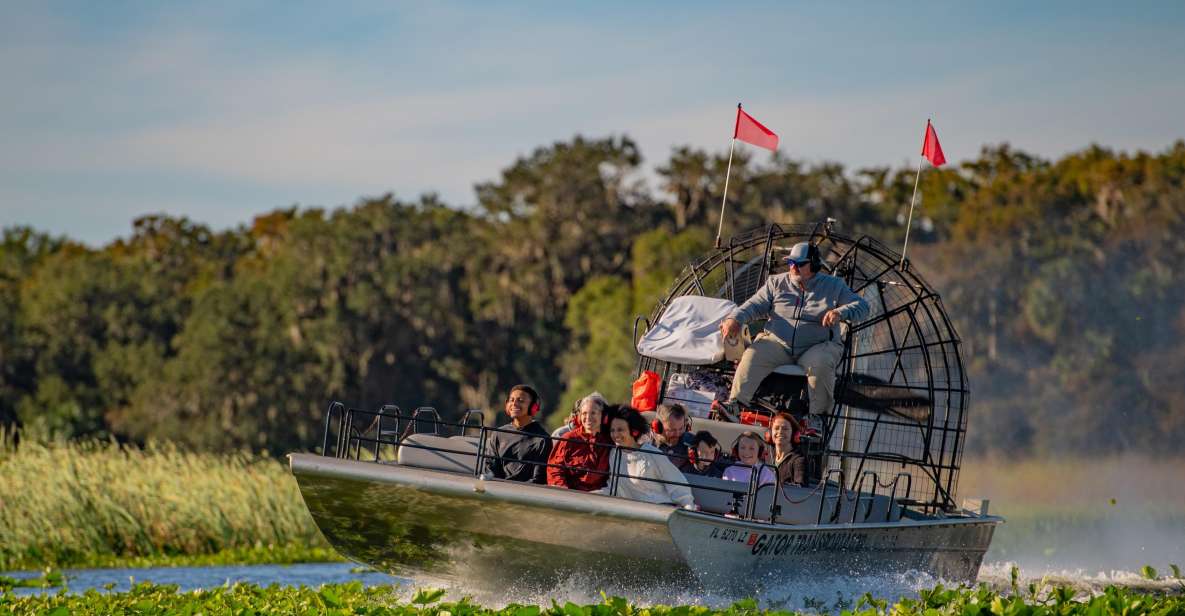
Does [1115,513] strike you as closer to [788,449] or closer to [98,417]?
[788,449]

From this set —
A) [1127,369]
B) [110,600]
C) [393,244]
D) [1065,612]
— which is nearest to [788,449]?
[1065,612]

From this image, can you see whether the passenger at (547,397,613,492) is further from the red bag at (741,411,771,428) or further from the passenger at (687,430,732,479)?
the red bag at (741,411,771,428)

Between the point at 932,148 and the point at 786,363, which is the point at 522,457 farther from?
the point at 932,148

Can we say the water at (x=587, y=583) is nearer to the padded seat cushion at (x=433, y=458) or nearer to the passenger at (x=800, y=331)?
the padded seat cushion at (x=433, y=458)

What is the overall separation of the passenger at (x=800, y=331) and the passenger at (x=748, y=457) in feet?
4.50

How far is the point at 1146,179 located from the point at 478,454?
1987 inches

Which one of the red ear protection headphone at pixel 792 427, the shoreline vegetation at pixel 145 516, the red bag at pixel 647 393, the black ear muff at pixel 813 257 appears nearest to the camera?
the red ear protection headphone at pixel 792 427

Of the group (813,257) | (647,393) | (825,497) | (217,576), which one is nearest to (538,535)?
(825,497)

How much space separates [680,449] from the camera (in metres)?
14.8

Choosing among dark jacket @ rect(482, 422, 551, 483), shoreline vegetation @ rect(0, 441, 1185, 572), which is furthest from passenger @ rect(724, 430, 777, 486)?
shoreline vegetation @ rect(0, 441, 1185, 572)

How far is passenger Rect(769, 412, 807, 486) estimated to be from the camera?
1484 centimetres

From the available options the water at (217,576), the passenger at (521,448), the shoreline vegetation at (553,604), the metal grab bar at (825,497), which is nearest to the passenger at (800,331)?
the metal grab bar at (825,497)

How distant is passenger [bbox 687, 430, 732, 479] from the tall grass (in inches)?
443

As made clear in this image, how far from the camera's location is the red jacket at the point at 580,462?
13750 mm
